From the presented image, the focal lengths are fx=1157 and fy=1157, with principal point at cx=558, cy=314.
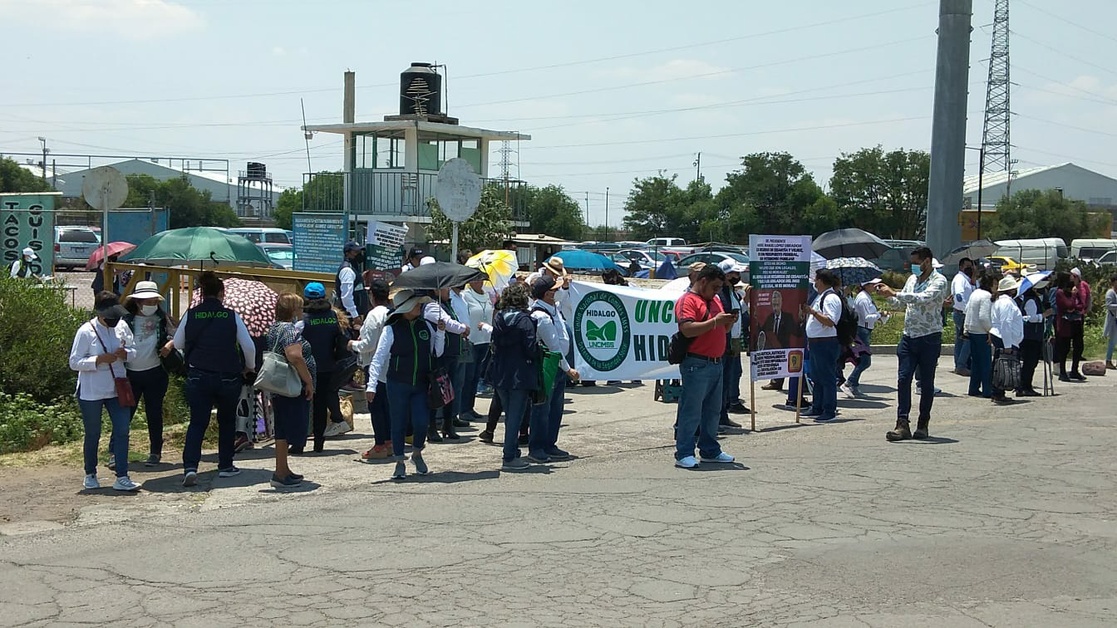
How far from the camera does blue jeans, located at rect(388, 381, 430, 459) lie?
10.6 metres

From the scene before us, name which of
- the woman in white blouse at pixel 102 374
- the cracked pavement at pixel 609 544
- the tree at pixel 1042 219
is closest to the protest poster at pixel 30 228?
the cracked pavement at pixel 609 544

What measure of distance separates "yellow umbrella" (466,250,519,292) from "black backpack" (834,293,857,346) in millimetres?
4360

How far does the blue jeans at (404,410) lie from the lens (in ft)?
34.9

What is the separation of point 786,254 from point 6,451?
9339 millimetres

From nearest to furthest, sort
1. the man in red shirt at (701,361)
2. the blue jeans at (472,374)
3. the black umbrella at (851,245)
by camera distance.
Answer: the man in red shirt at (701,361) → the blue jeans at (472,374) → the black umbrella at (851,245)

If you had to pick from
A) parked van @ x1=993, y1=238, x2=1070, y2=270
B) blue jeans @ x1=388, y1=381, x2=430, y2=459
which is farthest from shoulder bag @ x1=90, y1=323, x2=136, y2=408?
parked van @ x1=993, y1=238, x2=1070, y2=270

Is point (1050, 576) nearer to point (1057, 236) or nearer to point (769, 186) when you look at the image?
point (769, 186)

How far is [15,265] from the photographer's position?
19.7 metres

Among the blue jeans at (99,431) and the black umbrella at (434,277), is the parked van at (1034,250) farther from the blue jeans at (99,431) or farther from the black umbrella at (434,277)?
the blue jeans at (99,431)

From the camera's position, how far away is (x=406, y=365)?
10.6m

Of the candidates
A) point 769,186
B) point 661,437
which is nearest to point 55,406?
point 661,437

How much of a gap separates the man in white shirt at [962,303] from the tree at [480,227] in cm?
1664

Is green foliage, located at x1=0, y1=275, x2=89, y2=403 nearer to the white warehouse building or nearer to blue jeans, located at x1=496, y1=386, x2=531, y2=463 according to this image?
blue jeans, located at x1=496, y1=386, x2=531, y2=463

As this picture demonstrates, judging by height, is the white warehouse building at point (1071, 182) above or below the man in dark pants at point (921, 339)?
above
